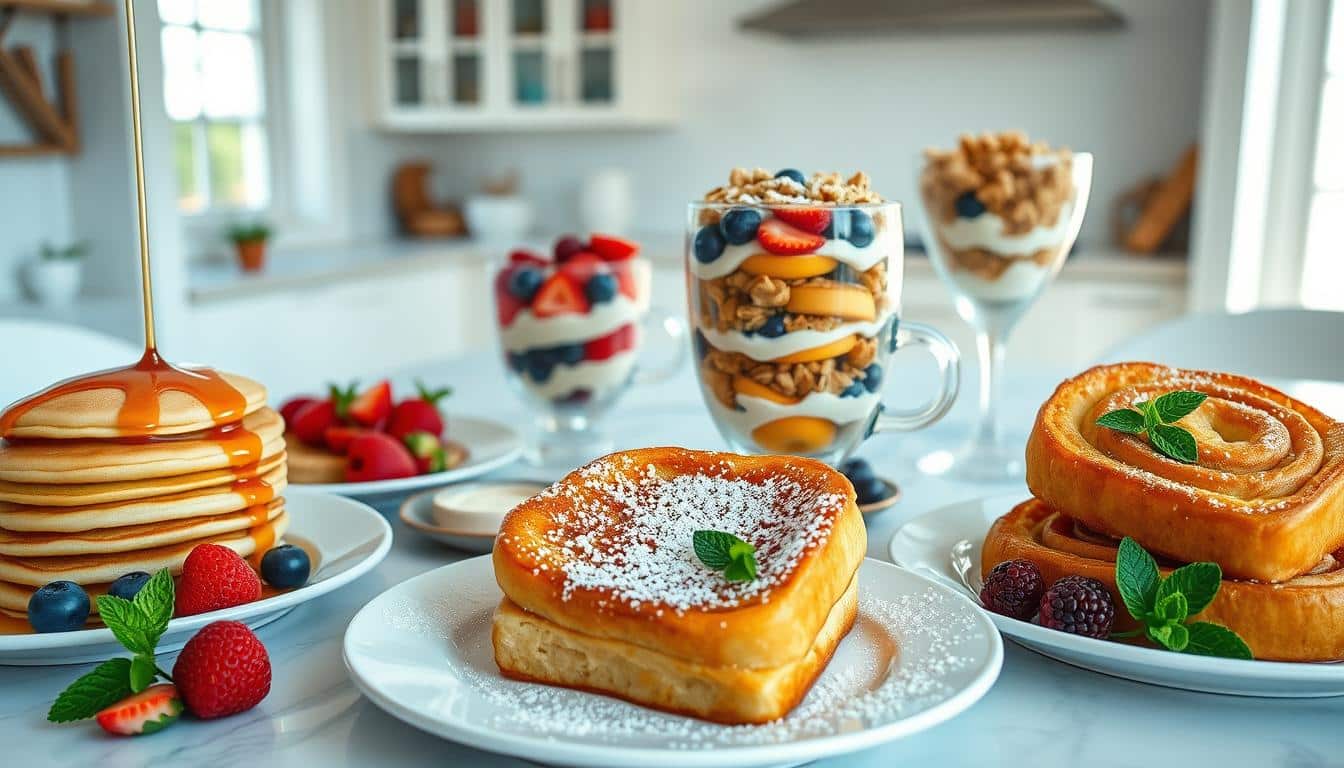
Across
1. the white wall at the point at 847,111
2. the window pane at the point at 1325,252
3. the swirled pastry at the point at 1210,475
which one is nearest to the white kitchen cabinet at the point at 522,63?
the white wall at the point at 847,111

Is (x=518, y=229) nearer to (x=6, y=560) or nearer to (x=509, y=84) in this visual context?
(x=509, y=84)

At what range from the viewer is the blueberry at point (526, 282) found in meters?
1.39

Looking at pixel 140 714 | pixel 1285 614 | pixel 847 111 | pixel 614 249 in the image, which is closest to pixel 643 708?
pixel 140 714

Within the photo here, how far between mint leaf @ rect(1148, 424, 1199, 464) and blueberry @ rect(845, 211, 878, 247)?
31 centimetres

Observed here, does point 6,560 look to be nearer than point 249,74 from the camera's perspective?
Yes

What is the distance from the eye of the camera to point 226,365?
140 inches

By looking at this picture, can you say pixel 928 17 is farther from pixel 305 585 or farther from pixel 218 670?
pixel 218 670

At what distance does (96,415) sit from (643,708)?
1.44 ft

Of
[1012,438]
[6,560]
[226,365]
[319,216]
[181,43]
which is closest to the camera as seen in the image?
[6,560]

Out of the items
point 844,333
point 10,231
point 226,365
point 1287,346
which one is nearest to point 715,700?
point 844,333

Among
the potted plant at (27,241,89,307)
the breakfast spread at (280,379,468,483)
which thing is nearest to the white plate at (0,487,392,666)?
the breakfast spread at (280,379,468,483)

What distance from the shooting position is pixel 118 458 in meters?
0.82

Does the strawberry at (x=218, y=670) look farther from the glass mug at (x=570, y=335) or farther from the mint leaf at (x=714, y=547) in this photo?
the glass mug at (x=570, y=335)

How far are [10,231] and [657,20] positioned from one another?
2.46 metres
